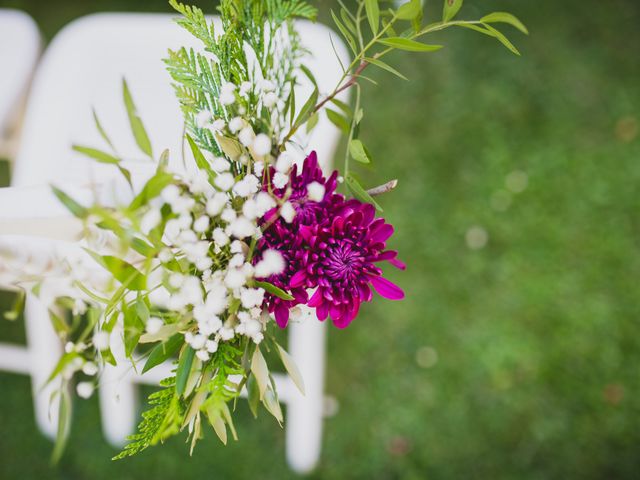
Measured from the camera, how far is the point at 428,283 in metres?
1.94

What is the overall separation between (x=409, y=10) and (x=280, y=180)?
24 cm

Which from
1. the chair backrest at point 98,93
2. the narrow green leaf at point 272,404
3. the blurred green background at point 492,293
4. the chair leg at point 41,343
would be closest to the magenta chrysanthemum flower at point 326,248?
the narrow green leaf at point 272,404

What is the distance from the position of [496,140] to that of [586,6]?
639mm

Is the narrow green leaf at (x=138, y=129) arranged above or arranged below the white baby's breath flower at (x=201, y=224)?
above

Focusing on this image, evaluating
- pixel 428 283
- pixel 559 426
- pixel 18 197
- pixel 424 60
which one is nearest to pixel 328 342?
pixel 428 283

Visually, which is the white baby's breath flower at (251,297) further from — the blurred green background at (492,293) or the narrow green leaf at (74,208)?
the blurred green background at (492,293)

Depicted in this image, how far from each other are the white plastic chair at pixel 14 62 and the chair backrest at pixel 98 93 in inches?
1.9

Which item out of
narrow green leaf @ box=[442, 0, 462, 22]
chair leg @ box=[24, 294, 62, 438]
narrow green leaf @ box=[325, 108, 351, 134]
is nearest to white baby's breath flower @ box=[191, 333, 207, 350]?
narrow green leaf @ box=[325, 108, 351, 134]

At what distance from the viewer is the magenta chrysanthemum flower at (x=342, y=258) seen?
0.64 meters

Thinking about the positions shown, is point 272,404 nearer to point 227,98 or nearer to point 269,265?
point 269,265

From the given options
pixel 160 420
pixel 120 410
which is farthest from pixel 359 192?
pixel 120 410

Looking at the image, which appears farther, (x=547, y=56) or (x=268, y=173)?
(x=547, y=56)

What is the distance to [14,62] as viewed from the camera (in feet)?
4.58

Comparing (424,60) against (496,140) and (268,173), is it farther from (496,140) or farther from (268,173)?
(268,173)
